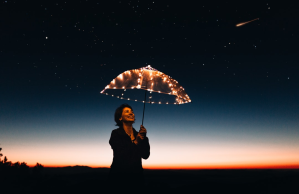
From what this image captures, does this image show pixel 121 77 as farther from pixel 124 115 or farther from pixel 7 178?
pixel 7 178

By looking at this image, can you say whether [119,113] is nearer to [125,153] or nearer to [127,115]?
[127,115]

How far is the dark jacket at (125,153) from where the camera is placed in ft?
13.4

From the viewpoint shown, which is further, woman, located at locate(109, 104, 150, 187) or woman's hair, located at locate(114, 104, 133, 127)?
woman's hair, located at locate(114, 104, 133, 127)

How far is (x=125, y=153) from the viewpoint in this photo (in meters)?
4.15

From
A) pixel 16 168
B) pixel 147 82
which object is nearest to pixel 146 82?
pixel 147 82

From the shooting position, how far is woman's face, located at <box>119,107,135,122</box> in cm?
458

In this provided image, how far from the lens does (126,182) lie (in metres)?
4.04

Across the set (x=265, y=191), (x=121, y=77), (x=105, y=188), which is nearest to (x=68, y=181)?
(x=105, y=188)

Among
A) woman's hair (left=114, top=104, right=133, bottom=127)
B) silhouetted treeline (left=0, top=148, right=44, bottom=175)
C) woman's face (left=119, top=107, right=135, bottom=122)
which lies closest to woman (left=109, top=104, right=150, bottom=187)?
woman's face (left=119, top=107, right=135, bottom=122)

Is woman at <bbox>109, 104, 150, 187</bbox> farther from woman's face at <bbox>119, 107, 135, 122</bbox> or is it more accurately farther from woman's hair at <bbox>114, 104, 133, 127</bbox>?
woman's hair at <bbox>114, 104, 133, 127</bbox>

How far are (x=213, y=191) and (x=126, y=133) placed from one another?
6.67m

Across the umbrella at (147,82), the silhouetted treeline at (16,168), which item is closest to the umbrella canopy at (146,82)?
the umbrella at (147,82)

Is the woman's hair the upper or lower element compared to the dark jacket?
upper

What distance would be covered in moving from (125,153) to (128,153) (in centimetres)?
6
